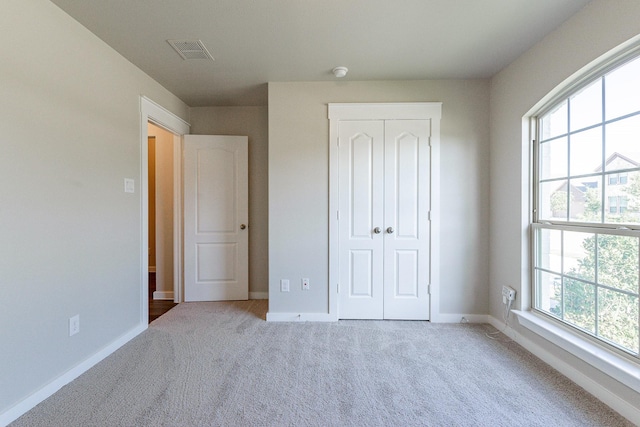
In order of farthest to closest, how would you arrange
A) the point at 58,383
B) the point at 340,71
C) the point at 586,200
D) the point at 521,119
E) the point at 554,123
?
the point at 340,71 < the point at 521,119 < the point at 554,123 < the point at 586,200 < the point at 58,383

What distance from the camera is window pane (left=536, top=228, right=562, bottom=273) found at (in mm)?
2082

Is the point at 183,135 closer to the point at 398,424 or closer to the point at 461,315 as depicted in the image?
the point at 398,424

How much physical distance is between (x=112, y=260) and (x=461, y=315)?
330 cm

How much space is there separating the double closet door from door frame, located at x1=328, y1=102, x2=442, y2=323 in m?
0.04

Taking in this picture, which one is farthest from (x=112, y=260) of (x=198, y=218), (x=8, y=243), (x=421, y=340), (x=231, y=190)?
Answer: (x=421, y=340)

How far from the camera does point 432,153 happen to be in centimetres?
274

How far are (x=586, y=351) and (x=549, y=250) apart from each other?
0.77 metres

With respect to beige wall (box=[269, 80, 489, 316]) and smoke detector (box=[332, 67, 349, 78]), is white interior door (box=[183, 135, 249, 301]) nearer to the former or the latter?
beige wall (box=[269, 80, 489, 316])

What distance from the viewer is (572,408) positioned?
5.17 ft

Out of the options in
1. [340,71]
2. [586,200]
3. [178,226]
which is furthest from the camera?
[178,226]

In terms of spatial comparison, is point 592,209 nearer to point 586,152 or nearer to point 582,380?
point 586,152

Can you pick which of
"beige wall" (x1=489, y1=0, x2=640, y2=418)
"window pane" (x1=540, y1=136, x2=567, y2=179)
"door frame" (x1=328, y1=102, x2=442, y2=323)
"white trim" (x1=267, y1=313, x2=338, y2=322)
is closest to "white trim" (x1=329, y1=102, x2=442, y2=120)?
"door frame" (x1=328, y1=102, x2=442, y2=323)

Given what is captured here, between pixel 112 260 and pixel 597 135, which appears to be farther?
pixel 112 260

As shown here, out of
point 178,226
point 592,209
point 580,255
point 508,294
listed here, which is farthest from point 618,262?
point 178,226
